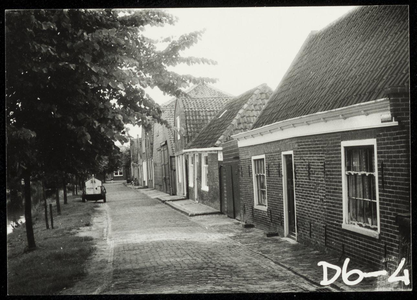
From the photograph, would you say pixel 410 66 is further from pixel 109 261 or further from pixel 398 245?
pixel 109 261

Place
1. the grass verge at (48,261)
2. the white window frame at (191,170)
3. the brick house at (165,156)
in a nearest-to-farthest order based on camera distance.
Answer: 1. the grass verge at (48,261)
2. the white window frame at (191,170)
3. the brick house at (165,156)

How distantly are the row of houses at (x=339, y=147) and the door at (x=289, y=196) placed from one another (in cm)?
3

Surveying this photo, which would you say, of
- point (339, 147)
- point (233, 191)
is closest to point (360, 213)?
point (339, 147)

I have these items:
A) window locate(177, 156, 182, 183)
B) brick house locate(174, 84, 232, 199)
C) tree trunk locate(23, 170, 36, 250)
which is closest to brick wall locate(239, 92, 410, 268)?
tree trunk locate(23, 170, 36, 250)

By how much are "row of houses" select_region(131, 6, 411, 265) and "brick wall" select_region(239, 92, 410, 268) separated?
0.05 feet

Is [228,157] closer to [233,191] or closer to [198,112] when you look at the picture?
[233,191]

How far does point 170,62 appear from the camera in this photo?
985cm

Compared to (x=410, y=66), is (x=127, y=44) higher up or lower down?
higher up

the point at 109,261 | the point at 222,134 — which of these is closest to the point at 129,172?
the point at 222,134

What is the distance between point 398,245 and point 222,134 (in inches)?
515

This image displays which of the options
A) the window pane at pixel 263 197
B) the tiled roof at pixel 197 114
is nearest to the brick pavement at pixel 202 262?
the window pane at pixel 263 197

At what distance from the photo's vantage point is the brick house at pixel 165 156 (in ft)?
107

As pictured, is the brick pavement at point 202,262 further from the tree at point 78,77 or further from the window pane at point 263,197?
the tree at point 78,77

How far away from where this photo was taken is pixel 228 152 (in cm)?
1817
